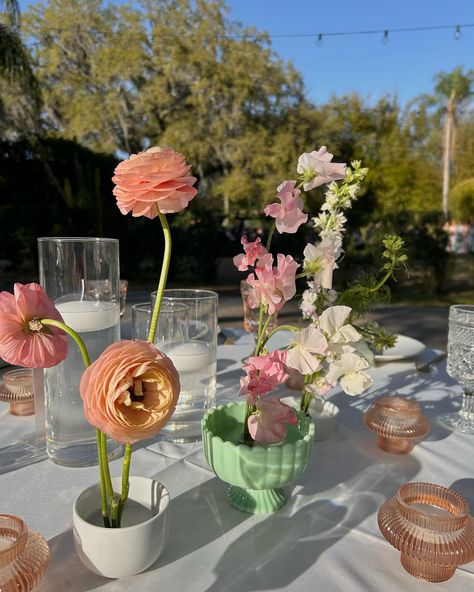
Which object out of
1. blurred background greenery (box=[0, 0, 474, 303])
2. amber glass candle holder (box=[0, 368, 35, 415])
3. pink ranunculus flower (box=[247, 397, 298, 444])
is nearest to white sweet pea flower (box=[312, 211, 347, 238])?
pink ranunculus flower (box=[247, 397, 298, 444])

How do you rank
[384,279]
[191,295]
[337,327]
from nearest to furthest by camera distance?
1. [337,327]
2. [384,279]
3. [191,295]

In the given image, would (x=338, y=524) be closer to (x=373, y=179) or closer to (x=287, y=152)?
(x=287, y=152)

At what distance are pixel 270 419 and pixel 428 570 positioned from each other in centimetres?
27

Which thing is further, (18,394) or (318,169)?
(18,394)

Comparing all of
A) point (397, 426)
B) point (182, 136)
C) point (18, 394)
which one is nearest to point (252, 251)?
point (397, 426)

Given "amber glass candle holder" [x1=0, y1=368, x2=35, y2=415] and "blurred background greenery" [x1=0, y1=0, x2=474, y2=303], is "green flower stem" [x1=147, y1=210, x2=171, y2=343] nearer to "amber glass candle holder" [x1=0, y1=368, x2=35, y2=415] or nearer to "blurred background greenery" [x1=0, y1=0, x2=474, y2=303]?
"amber glass candle holder" [x1=0, y1=368, x2=35, y2=415]

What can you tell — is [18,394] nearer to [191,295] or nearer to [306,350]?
[191,295]

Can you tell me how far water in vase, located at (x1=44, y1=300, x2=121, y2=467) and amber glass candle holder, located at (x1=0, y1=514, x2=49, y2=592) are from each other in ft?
1.01

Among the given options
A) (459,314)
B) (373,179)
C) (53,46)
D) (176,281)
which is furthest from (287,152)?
(459,314)

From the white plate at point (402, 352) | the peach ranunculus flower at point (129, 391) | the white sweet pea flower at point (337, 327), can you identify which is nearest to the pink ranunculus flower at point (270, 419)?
the white sweet pea flower at point (337, 327)

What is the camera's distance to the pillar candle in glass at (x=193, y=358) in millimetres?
990

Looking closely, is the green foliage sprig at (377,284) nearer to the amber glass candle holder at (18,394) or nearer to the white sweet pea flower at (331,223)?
the white sweet pea flower at (331,223)

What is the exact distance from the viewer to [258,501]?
74 cm

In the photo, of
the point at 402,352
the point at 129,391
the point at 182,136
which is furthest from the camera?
the point at 182,136
